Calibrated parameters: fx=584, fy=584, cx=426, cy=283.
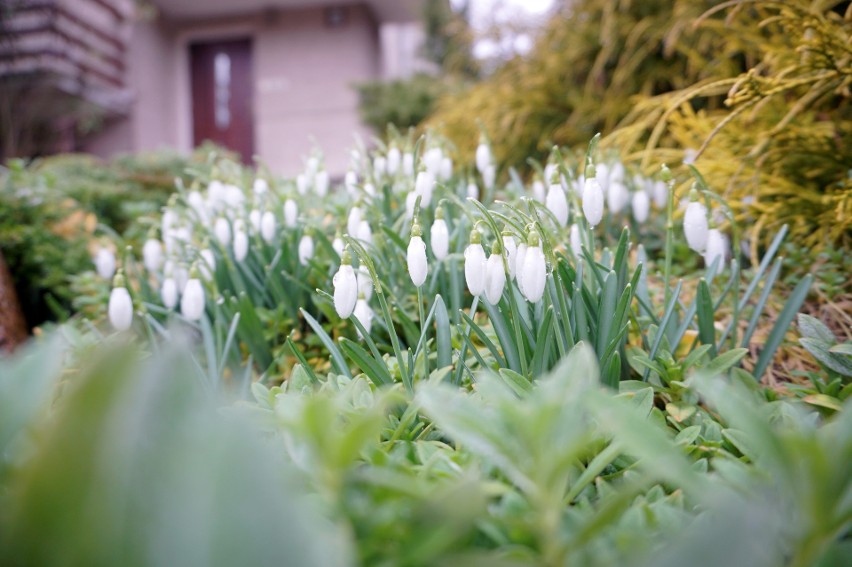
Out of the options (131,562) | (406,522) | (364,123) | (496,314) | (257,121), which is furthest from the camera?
(257,121)

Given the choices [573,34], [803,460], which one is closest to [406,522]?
[803,460]

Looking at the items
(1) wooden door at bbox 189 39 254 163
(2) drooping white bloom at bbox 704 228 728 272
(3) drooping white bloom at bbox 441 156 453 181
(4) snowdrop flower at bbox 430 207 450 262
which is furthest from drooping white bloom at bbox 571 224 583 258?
(1) wooden door at bbox 189 39 254 163

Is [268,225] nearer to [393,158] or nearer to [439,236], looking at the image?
[393,158]

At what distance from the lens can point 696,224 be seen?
1.34 metres

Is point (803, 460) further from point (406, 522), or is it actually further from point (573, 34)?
point (573, 34)

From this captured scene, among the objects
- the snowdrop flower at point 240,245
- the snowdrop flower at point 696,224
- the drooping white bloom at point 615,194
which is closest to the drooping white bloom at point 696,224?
the snowdrop flower at point 696,224

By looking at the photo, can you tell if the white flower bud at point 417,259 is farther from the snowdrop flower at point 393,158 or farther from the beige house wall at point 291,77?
the beige house wall at point 291,77

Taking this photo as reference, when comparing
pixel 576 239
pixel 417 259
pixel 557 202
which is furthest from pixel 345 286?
pixel 576 239

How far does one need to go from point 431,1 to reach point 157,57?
467 centimetres

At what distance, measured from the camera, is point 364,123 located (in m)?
8.38

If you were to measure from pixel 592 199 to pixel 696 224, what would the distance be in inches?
10.5

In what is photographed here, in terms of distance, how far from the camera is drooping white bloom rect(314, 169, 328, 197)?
226cm

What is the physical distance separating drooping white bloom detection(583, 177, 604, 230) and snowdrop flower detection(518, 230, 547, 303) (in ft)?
1.02

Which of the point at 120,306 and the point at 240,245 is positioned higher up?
the point at 240,245
